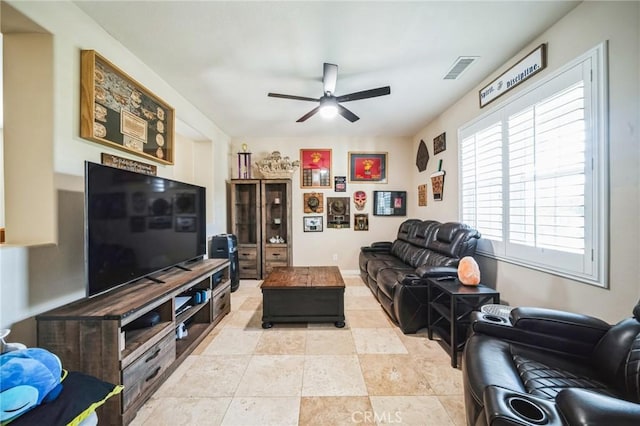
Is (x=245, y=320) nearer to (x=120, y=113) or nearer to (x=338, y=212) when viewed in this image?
(x=120, y=113)

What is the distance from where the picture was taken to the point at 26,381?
974 millimetres

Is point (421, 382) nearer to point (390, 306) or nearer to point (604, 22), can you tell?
point (390, 306)

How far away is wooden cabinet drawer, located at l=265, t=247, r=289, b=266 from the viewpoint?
454 centimetres

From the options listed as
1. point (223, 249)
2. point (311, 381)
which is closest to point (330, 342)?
point (311, 381)

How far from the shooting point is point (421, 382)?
1.79 metres

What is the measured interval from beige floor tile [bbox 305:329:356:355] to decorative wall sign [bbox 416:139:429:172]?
3.16 meters

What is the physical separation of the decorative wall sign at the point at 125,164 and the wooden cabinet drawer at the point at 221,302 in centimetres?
145

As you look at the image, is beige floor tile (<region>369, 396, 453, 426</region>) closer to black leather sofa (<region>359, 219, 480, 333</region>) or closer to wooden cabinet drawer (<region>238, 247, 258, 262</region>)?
black leather sofa (<region>359, 219, 480, 333</region>)

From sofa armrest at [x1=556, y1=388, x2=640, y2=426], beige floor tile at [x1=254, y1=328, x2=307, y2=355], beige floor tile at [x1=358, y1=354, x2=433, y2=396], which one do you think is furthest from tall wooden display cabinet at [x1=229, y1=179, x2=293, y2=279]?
sofa armrest at [x1=556, y1=388, x2=640, y2=426]

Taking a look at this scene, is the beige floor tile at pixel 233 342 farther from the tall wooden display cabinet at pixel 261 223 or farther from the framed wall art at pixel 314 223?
the framed wall art at pixel 314 223

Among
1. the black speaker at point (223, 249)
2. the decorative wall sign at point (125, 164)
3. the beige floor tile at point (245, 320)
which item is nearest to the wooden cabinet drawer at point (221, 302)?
the beige floor tile at point (245, 320)

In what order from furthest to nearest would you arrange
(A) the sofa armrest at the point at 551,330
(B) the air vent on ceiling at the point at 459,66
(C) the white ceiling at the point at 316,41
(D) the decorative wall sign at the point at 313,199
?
(D) the decorative wall sign at the point at 313,199 < (B) the air vent on ceiling at the point at 459,66 < (C) the white ceiling at the point at 316,41 < (A) the sofa armrest at the point at 551,330

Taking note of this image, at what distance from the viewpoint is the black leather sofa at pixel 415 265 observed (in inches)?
98.7

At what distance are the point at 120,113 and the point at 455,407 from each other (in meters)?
3.33
